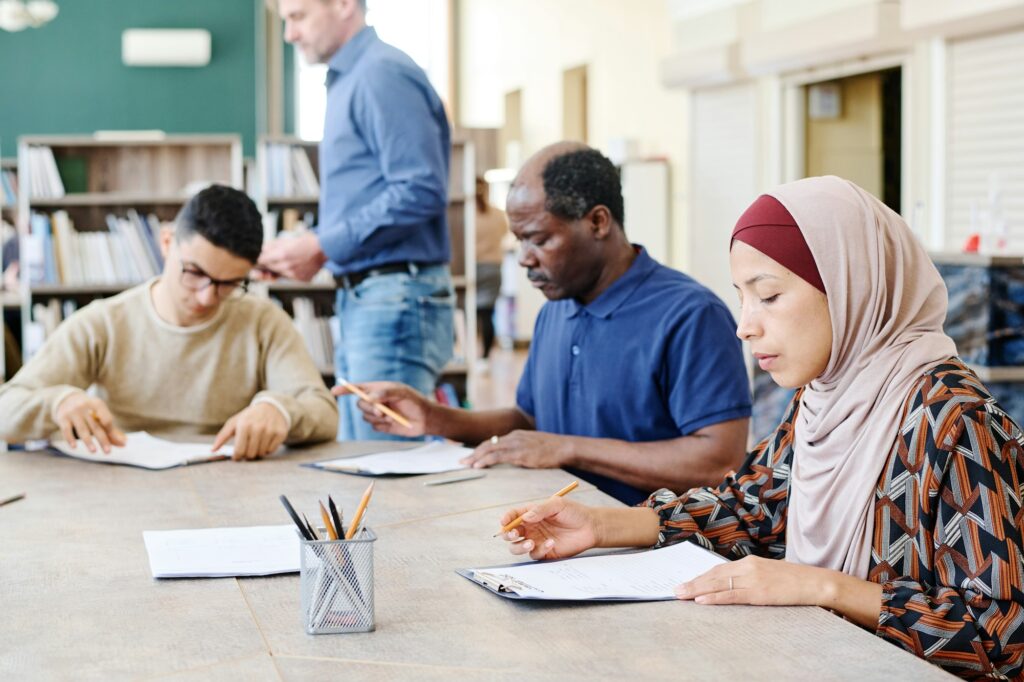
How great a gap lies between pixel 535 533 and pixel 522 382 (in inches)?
43.4

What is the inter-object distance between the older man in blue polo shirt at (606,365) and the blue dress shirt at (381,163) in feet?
1.97

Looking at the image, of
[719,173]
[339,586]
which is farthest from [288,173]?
[339,586]

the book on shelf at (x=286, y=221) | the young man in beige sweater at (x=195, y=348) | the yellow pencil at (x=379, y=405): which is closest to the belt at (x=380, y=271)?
the young man in beige sweater at (x=195, y=348)

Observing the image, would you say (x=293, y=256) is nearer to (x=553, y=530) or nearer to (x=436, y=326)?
(x=436, y=326)

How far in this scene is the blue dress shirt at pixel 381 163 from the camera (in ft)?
9.59

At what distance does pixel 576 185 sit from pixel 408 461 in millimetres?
619

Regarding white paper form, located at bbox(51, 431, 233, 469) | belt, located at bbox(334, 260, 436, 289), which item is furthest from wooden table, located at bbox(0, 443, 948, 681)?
belt, located at bbox(334, 260, 436, 289)

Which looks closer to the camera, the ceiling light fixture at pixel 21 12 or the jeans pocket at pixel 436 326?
the jeans pocket at pixel 436 326

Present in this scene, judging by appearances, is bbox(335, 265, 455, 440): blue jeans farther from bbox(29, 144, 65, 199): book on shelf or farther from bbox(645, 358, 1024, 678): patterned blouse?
bbox(29, 144, 65, 199): book on shelf

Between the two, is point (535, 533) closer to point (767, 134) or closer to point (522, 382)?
point (522, 382)

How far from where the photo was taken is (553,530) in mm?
1504

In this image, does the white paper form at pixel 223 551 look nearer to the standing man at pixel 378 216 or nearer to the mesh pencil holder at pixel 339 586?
the mesh pencil holder at pixel 339 586

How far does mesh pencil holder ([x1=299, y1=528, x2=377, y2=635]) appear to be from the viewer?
1211 millimetres

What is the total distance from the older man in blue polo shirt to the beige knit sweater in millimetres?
369
